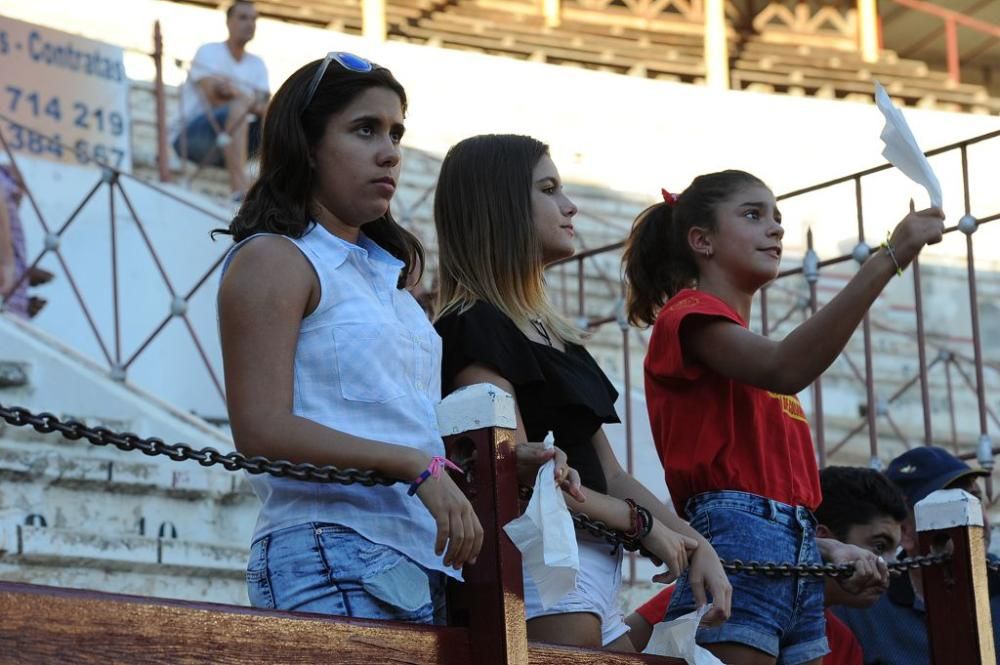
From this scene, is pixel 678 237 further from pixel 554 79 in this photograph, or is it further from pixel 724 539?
pixel 554 79

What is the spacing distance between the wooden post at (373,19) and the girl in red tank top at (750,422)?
11234mm

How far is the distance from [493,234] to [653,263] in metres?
0.61

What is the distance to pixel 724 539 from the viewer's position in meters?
3.42

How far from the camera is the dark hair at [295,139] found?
3078 millimetres

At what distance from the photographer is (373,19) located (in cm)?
1488

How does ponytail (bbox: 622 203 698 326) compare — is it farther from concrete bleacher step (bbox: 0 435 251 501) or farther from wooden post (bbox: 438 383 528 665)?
concrete bleacher step (bbox: 0 435 251 501)

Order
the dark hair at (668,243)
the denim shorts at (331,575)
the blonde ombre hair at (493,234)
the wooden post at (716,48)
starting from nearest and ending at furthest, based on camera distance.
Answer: the denim shorts at (331,575), the blonde ombre hair at (493,234), the dark hair at (668,243), the wooden post at (716,48)

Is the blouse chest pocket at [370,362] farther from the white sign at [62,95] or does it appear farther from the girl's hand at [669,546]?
the white sign at [62,95]

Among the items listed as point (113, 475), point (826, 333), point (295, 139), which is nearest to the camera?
point (295, 139)

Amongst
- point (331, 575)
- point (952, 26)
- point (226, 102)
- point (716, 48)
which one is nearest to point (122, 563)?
point (331, 575)

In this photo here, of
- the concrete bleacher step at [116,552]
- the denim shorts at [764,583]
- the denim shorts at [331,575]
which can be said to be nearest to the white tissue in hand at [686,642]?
the denim shorts at [764,583]

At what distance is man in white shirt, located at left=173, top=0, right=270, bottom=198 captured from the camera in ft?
33.6

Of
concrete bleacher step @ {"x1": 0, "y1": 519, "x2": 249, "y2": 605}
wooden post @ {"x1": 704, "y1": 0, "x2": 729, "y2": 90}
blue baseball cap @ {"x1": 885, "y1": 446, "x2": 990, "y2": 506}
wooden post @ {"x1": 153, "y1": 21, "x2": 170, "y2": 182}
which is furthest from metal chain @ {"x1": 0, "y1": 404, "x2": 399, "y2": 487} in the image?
wooden post @ {"x1": 704, "y1": 0, "x2": 729, "y2": 90}

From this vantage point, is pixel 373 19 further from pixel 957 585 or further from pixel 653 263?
pixel 957 585
